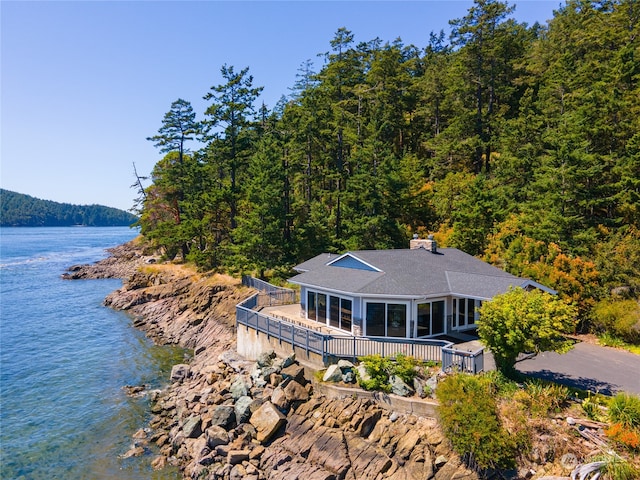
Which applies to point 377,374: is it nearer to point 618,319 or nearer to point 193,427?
point 193,427

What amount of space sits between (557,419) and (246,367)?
1410cm

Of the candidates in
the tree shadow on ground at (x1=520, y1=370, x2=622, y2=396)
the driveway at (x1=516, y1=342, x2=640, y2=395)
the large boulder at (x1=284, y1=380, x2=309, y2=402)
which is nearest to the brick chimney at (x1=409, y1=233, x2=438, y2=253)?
the driveway at (x1=516, y1=342, x2=640, y2=395)

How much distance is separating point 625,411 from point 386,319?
9.11 m

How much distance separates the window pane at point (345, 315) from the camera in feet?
63.7

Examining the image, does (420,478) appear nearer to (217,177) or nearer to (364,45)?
(217,177)

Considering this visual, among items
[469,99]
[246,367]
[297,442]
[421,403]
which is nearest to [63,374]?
[246,367]

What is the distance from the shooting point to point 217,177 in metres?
41.9

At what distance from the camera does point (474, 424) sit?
11.3m

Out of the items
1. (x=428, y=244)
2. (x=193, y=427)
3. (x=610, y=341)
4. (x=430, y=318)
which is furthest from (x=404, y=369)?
Result: (x=428, y=244)

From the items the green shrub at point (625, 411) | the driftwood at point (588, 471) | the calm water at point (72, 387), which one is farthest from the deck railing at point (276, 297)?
the driftwood at point (588, 471)

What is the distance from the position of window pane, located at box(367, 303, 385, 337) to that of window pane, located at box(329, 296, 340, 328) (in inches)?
83.1

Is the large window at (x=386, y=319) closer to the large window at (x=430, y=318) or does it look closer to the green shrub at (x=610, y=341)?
the large window at (x=430, y=318)

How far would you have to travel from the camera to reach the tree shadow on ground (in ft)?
44.0

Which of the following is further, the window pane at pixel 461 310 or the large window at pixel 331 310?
the window pane at pixel 461 310
